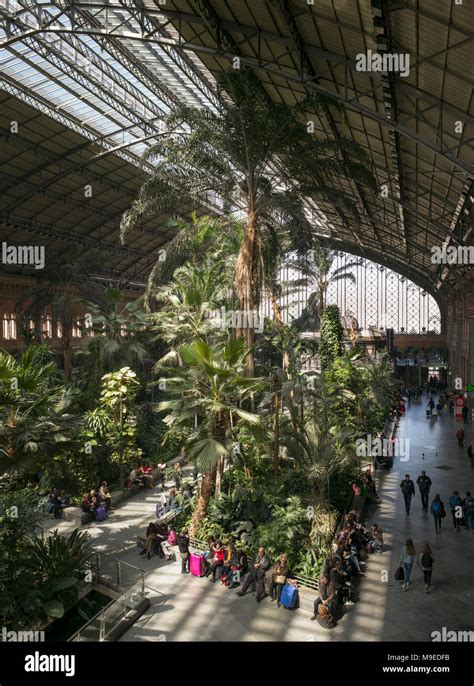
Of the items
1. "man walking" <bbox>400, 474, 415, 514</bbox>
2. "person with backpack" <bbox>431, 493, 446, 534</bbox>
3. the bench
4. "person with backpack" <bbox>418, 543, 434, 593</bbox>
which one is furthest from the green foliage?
"person with backpack" <bbox>418, 543, 434, 593</bbox>

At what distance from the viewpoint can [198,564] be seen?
454 inches

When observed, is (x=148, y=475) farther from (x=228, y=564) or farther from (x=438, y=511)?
(x=438, y=511)

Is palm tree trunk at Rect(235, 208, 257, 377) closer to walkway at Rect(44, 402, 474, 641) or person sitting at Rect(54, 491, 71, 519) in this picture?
walkway at Rect(44, 402, 474, 641)

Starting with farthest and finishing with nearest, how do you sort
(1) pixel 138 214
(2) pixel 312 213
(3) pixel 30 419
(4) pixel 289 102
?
1. (2) pixel 312 213
2. (4) pixel 289 102
3. (1) pixel 138 214
4. (3) pixel 30 419

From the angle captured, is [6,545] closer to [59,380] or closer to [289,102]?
[59,380]

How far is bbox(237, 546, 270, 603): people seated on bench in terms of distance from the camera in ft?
34.2

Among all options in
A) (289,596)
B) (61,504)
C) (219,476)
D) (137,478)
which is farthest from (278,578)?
(137,478)

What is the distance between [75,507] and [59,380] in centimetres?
542

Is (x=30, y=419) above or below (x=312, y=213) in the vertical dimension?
below

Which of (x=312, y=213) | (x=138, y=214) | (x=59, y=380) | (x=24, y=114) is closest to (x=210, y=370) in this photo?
(x=138, y=214)

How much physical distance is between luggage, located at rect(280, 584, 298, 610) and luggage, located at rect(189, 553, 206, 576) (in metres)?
2.00

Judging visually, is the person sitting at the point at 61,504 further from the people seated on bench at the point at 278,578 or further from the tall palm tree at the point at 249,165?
the people seated on bench at the point at 278,578

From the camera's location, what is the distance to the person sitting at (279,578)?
10297mm

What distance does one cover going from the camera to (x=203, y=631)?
937 cm
